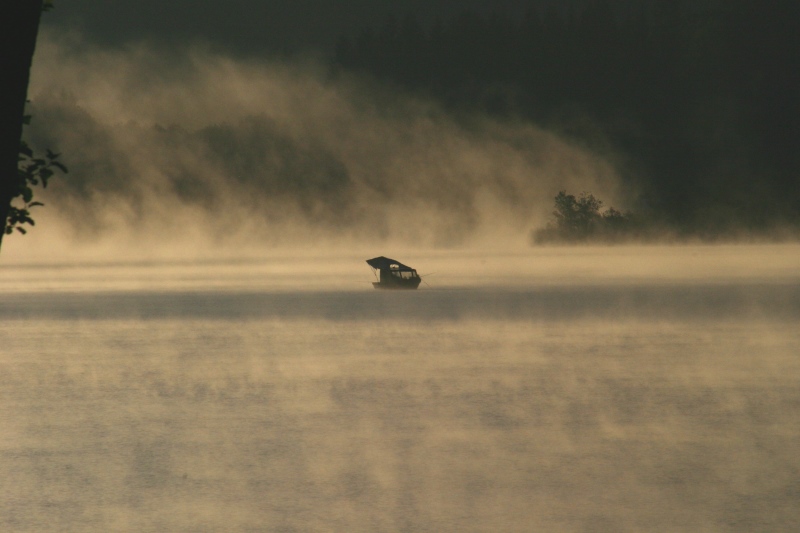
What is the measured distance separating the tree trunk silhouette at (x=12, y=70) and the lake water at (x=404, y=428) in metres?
13.0

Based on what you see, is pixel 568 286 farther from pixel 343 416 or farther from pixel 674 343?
pixel 343 416

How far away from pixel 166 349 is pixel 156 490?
35.4 m

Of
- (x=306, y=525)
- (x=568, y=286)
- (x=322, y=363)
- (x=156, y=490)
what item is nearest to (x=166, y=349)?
(x=322, y=363)

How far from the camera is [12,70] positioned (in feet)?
24.8

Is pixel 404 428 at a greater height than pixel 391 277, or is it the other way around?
pixel 391 277

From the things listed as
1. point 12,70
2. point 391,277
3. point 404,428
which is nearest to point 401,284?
point 391,277

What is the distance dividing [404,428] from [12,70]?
2318 centimetres

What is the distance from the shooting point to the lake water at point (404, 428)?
2081cm

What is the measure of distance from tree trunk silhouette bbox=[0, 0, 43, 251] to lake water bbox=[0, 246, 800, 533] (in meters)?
13.0

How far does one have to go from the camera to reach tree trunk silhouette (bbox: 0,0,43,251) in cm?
748

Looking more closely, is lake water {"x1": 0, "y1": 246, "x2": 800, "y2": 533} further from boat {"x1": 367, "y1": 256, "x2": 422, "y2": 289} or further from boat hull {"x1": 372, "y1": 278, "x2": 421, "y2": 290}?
boat {"x1": 367, "y1": 256, "x2": 422, "y2": 289}

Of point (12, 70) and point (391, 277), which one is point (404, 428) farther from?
point (391, 277)

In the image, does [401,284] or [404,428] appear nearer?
[404,428]

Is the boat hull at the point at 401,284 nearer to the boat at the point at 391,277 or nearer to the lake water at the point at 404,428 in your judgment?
the boat at the point at 391,277
